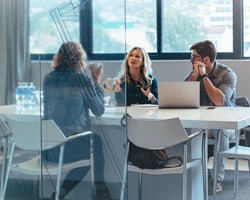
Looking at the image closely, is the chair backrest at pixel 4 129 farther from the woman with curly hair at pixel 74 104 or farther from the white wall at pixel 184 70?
the white wall at pixel 184 70

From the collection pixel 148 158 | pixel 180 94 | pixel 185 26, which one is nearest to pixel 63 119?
pixel 148 158

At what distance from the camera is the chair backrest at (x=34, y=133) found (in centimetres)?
264

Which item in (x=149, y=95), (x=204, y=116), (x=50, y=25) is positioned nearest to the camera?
(x=50, y=25)

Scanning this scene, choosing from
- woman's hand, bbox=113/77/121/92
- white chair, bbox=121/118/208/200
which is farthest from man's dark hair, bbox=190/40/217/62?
woman's hand, bbox=113/77/121/92

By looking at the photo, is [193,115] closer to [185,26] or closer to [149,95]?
[149,95]

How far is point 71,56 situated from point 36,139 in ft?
1.58

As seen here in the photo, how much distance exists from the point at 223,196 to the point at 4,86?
220 centimetres

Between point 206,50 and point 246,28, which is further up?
point 246,28

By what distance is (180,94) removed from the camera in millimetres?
3730

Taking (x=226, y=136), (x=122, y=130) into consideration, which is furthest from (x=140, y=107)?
(x=122, y=130)

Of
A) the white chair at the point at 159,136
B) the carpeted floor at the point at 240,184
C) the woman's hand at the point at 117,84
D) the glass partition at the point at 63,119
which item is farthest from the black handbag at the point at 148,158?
the carpeted floor at the point at 240,184

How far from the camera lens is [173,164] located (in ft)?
10.0

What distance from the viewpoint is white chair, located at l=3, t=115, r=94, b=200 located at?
2639 mm

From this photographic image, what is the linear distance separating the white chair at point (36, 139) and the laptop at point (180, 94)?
3.97 feet
